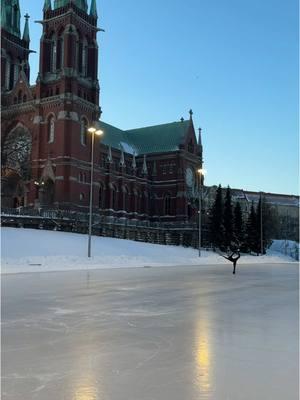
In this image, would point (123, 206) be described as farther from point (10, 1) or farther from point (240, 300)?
point (240, 300)

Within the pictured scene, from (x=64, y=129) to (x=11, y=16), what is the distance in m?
26.4

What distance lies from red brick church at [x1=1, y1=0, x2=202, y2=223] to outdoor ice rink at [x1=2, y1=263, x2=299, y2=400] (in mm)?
42122

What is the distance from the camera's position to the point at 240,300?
1377cm

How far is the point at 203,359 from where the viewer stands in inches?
263

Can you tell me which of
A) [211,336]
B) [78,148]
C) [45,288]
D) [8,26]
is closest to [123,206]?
[78,148]

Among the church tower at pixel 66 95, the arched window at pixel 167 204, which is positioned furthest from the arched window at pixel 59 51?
the arched window at pixel 167 204

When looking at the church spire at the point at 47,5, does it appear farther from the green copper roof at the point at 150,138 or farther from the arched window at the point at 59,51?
the green copper roof at the point at 150,138

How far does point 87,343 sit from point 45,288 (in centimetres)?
902

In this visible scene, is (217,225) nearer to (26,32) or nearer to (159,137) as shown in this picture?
(159,137)

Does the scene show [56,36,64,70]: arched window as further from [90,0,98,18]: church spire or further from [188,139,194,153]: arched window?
[188,139,194,153]: arched window

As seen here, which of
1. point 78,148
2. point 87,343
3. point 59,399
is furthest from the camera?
point 78,148

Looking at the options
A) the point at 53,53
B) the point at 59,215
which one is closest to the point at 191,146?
the point at 53,53

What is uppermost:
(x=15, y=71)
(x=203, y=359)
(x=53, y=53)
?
(x=53, y=53)

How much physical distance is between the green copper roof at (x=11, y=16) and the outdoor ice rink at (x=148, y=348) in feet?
240
